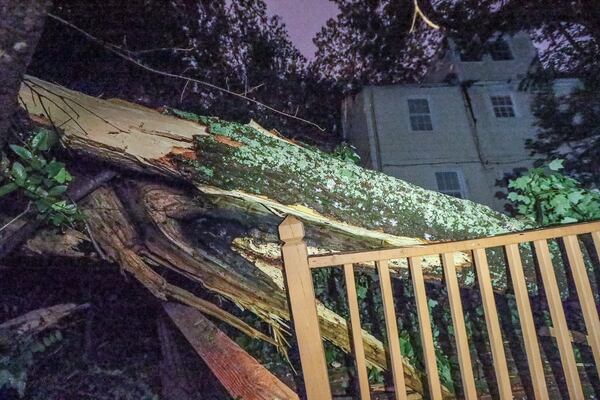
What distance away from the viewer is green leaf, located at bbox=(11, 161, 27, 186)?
219cm

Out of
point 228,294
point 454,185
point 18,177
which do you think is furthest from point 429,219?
point 454,185

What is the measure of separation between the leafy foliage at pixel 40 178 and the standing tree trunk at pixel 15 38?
41 centimetres

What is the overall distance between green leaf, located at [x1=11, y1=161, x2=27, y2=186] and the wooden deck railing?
1.62 meters

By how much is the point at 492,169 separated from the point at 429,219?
1078 centimetres

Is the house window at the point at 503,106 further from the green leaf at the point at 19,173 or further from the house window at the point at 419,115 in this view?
the green leaf at the point at 19,173

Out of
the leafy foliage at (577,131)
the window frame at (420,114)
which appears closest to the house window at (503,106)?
the window frame at (420,114)

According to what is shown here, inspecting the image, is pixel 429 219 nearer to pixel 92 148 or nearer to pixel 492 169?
pixel 92 148

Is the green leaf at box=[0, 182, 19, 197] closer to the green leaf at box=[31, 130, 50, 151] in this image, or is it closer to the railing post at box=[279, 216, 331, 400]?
the green leaf at box=[31, 130, 50, 151]

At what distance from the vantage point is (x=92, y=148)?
8.59 feet

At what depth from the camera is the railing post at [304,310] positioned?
1926 millimetres

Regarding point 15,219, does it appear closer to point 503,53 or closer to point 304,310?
point 304,310

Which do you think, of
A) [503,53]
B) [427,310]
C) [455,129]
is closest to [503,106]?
[455,129]

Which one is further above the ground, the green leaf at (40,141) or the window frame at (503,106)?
the window frame at (503,106)

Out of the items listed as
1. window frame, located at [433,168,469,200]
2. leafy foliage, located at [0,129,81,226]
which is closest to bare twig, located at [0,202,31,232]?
leafy foliage, located at [0,129,81,226]
